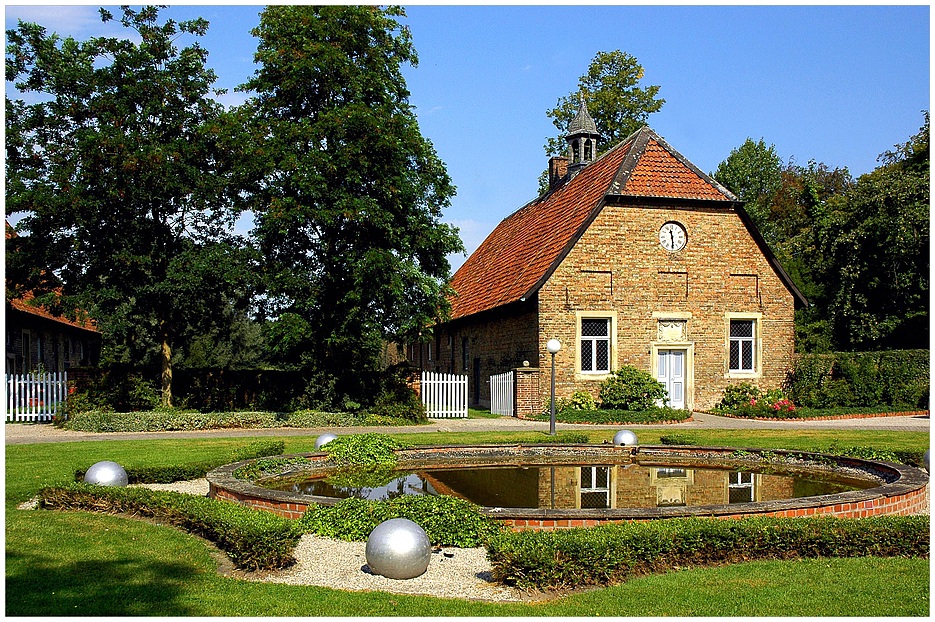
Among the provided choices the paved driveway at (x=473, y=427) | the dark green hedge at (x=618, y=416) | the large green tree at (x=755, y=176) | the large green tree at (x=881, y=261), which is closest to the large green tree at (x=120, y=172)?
the paved driveway at (x=473, y=427)

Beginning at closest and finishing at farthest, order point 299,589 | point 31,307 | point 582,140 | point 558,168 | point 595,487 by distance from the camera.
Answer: point 299,589, point 595,487, point 31,307, point 582,140, point 558,168

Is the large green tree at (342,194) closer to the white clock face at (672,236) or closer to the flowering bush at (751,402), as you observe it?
the white clock face at (672,236)

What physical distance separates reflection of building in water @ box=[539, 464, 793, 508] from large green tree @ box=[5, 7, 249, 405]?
46.5ft

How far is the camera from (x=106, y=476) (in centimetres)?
1138

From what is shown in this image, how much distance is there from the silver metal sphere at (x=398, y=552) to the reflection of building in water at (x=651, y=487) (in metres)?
3.18

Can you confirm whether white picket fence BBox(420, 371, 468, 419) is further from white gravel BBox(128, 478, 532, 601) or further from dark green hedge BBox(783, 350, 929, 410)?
white gravel BBox(128, 478, 532, 601)

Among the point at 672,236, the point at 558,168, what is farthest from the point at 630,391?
the point at 558,168

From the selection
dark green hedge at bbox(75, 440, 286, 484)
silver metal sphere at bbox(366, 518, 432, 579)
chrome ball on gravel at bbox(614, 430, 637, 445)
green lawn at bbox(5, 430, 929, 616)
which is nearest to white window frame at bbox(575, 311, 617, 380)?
chrome ball on gravel at bbox(614, 430, 637, 445)

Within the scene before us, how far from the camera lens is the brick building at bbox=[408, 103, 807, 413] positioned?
87.3 feet

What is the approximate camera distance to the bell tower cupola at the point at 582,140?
35.0m

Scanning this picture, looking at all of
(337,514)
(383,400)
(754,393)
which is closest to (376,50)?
(383,400)

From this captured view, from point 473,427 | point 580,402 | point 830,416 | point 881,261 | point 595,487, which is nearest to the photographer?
point 595,487

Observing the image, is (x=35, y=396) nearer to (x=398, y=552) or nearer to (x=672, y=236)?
(x=672, y=236)

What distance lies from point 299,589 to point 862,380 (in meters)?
25.8
